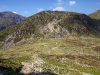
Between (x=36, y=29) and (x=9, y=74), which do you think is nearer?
(x=9, y=74)

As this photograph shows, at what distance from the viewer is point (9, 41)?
167 metres

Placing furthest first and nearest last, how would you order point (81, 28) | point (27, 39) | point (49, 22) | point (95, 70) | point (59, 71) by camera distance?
point (49, 22), point (81, 28), point (27, 39), point (95, 70), point (59, 71)

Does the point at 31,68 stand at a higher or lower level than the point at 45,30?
lower

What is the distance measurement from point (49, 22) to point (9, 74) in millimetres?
156347

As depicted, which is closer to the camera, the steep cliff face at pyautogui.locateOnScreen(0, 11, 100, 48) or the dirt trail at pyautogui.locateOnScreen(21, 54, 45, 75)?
the dirt trail at pyautogui.locateOnScreen(21, 54, 45, 75)

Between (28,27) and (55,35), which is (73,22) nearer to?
(55,35)

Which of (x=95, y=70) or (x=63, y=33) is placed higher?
(x=63, y=33)

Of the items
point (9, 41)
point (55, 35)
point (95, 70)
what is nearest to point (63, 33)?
point (55, 35)

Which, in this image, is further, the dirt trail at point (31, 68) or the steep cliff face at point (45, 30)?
the steep cliff face at point (45, 30)

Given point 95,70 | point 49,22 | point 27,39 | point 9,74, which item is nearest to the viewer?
point 9,74

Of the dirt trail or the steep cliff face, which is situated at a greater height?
the steep cliff face

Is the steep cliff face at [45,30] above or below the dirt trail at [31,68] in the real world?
above

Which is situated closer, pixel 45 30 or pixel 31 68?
pixel 31 68

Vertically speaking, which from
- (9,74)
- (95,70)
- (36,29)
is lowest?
(95,70)
